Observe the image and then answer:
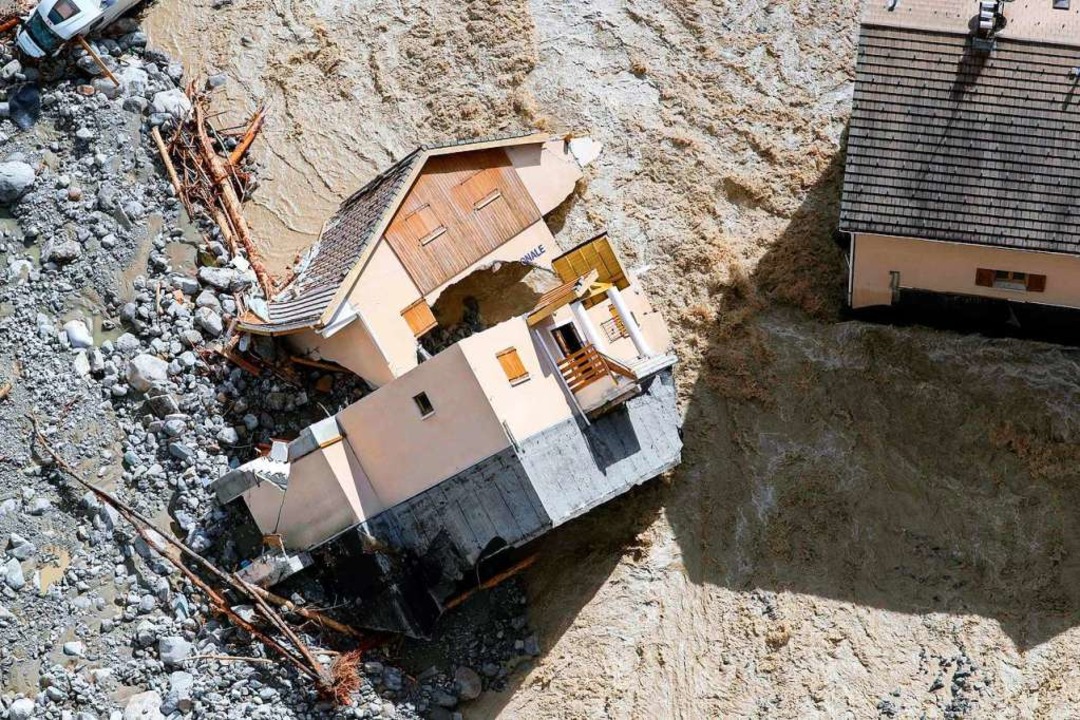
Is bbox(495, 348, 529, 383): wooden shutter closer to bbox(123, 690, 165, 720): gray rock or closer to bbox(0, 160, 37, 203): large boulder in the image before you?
bbox(123, 690, 165, 720): gray rock

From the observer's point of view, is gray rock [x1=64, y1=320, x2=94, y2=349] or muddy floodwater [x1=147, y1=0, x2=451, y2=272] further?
muddy floodwater [x1=147, y1=0, x2=451, y2=272]

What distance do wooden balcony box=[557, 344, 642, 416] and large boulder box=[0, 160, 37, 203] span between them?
43.6 ft

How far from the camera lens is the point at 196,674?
3247 centimetres

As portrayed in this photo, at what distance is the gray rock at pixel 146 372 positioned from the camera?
34312 millimetres

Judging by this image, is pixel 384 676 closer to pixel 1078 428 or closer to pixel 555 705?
pixel 555 705

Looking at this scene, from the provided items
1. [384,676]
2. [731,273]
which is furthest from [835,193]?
[384,676]

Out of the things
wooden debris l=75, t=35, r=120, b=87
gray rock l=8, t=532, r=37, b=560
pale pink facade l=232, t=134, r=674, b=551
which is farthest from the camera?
wooden debris l=75, t=35, r=120, b=87

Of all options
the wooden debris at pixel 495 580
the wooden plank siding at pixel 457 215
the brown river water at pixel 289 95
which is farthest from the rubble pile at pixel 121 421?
the wooden plank siding at pixel 457 215

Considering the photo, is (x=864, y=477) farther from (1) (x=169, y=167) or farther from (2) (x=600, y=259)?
(1) (x=169, y=167)

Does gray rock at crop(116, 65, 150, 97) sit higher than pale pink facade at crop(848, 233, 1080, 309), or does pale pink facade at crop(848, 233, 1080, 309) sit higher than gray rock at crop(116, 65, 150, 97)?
gray rock at crop(116, 65, 150, 97)

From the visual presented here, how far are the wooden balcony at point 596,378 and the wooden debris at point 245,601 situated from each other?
6.92m

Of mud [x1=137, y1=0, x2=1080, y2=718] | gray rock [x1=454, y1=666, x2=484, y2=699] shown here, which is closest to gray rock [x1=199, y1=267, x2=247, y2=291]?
mud [x1=137, y1=0, x2=1080, y2=718]

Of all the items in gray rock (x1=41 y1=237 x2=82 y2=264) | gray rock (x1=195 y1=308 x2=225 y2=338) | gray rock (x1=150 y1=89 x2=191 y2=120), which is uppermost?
gray rock (x1=150 y1=89 x2=191 y2=120)

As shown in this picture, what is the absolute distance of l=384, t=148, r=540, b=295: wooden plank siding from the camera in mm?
34594
